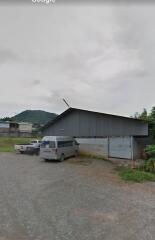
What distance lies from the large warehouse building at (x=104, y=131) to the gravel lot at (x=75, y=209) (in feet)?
26.7

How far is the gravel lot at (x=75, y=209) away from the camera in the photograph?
203 inches

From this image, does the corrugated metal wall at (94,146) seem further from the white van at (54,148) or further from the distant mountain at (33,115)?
the distant mountain at (33,115)

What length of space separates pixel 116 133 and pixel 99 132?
1.75 metres

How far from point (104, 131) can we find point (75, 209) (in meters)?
13.7

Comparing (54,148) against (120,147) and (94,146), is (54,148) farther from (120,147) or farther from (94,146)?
(120,147)

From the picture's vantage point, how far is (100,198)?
26.2 feet

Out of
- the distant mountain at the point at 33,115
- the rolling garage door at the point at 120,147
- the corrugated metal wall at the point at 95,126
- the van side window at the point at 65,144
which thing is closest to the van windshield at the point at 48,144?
the van side window at the point at 65,144

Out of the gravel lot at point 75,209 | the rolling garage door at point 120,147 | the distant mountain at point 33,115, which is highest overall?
the distant mountain at point 33,115

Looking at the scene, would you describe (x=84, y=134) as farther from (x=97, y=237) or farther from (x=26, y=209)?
(x=97, y=237)

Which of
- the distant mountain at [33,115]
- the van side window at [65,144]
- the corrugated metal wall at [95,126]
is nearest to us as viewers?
the van side window at [65,144]

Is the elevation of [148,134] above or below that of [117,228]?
above

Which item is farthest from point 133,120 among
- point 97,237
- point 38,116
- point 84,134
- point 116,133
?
point 38,116

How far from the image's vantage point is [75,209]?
22.3ft

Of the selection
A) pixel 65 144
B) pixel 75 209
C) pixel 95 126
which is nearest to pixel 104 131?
pixel 95 126
